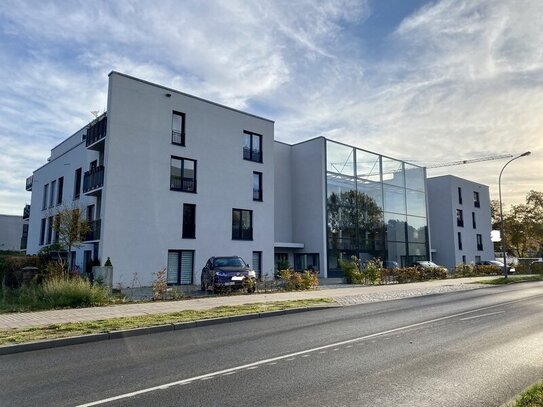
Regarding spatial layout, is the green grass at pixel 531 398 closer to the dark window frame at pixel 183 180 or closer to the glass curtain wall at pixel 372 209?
the dark window frame at pixel 183 180

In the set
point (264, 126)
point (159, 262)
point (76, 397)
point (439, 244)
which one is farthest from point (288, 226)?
point (76, 397)

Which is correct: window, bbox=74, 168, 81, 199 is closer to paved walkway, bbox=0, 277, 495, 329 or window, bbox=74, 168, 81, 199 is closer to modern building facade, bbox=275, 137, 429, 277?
modern building facade, bbox=275, 137, 429, 277

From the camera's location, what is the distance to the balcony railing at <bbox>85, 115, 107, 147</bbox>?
23.8 meters

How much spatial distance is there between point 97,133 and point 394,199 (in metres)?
27.0

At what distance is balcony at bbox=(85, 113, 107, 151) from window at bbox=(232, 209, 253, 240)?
9.08 metres

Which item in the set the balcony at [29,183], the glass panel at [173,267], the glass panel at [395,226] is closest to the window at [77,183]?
the glass panel at [173,267]

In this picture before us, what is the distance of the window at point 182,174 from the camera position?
1001 inches

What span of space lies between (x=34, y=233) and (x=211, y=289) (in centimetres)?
2307

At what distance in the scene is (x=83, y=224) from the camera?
21.0m

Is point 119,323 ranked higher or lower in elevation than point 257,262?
lower

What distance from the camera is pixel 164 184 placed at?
81.2ft

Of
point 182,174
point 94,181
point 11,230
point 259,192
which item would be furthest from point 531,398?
point 11,230

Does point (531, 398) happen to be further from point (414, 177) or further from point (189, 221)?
point (414, 177)

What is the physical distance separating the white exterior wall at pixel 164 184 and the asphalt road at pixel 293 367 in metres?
13.7
